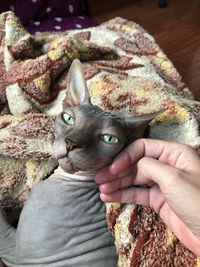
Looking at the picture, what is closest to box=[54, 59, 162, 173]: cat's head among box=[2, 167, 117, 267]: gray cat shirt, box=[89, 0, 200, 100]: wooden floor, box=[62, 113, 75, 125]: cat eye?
box=[62, 113, 75, 125]: cat eye

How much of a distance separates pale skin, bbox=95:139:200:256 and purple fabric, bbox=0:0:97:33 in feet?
3.17

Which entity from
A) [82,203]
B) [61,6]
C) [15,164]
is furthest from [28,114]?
[61,6]

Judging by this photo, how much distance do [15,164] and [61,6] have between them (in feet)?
2.86

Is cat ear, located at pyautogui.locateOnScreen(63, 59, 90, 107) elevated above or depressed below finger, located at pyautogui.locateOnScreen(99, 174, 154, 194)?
above

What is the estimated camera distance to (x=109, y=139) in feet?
2.70

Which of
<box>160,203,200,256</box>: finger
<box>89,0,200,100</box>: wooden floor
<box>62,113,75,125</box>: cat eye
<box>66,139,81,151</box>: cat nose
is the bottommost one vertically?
<box>89,0,200,100</box>: wooden floor

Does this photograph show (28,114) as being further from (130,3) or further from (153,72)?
(130,3)

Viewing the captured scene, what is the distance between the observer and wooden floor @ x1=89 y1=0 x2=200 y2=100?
73.0 inches

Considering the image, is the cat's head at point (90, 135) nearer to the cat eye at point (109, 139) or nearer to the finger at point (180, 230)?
the cat eye at point (109, 139)

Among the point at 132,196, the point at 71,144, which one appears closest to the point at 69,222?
the point at 132,196

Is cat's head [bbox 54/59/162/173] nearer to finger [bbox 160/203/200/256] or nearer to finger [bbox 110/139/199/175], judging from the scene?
finger [bbox 110/139/199/175]

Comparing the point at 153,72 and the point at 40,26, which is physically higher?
the point at 153,72

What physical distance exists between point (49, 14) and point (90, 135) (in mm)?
1090

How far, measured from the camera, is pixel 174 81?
1364 millimetres
